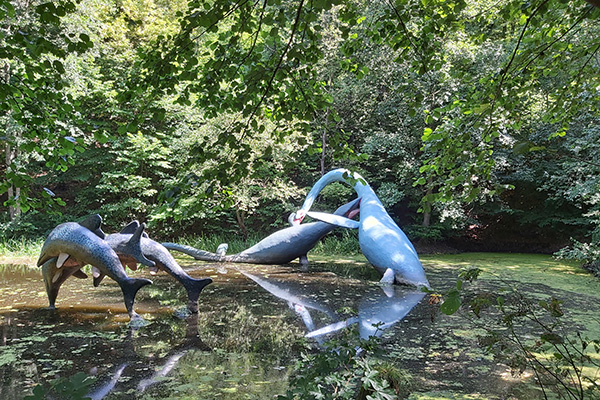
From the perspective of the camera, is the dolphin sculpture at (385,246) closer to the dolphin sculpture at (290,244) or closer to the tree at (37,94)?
the dolphin sculpture at (290,244)

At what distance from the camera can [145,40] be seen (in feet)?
46.8

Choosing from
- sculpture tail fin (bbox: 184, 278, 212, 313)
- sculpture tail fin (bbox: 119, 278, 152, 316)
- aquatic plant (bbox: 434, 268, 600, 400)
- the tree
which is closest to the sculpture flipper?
aquatic plant (bbox: 434, 268, 600, 400)

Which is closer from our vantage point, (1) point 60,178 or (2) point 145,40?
(1) point 60,178

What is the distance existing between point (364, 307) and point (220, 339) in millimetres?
1906

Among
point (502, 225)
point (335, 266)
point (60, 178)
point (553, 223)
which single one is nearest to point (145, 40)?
point (60, 178)

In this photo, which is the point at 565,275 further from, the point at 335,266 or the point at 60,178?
the point at 60,178

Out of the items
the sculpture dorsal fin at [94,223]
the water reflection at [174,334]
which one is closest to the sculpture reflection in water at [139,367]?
the water reflection at [174,334]

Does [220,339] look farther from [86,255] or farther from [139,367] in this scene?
[86,255]

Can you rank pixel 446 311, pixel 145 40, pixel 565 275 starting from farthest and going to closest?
pixel 145 40 < pixel 565 275 < pixel 446 311

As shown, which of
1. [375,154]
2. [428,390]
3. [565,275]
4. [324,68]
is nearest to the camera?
[428,390]

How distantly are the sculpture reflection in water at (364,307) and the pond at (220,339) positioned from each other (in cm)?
1

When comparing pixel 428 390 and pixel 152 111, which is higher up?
pixel 152 111

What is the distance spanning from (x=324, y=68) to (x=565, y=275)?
8195 mm

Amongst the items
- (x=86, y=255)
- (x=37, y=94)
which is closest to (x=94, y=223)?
(x=86, y=255)
